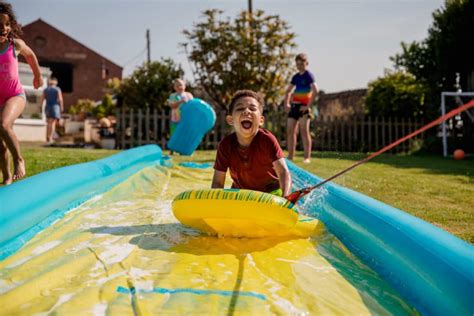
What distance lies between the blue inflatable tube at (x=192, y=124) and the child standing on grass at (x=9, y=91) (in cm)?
394

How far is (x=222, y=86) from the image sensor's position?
39.7 ft

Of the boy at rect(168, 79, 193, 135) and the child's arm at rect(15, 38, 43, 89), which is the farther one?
the boy at rect(168, 79, 193, 135)

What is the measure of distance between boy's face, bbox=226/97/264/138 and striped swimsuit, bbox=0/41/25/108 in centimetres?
190

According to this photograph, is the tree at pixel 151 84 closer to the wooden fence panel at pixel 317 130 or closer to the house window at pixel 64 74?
the wooden fence panel at pixel 317 130

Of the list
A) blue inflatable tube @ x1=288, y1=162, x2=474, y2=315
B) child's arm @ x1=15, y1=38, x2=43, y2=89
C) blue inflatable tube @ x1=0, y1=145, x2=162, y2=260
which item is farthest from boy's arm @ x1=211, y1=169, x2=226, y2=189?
child's arm @ x1=15, y1=38, x2=43, y2=89

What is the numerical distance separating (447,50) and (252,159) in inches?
330

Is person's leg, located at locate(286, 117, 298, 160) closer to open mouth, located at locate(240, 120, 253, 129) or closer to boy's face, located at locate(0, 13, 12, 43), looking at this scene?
open mouth, located at locate(240, 120, 253, 129)

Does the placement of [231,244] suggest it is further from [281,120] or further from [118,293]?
[281,120]

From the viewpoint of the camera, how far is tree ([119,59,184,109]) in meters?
11.8

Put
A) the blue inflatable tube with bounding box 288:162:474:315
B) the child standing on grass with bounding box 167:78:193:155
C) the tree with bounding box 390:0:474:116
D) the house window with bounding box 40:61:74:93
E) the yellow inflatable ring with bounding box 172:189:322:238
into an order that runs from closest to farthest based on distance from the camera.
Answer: the blue inflatable tube with bounding box 288:162:474:315
the yellow inflatable ring with bounding box 172:189:322:238
the child standing on grass with bounding box 167:78:193:155
the tree with bounding box 390:0:474:116
the house window with bounding box 40:61:74:93

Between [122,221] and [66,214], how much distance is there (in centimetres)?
35

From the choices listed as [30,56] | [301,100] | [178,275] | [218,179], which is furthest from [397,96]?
[178,275]

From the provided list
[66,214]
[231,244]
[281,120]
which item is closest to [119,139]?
[281,120]

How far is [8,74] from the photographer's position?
334 cm
